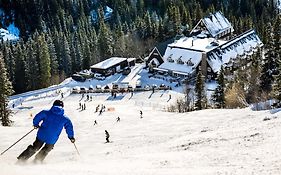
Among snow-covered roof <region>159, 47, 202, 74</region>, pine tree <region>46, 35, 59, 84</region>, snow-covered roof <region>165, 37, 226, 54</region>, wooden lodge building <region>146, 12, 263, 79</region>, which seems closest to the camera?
→ wooden lodge building <region>146, 12, 263, 79</region>

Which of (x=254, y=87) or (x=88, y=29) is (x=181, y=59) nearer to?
(x=254, y=87)

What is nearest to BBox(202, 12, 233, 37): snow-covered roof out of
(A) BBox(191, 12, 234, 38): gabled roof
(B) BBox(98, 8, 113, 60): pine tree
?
(A) BBox(191, 12, 234, 38): gabled roof

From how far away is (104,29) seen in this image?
70938mm

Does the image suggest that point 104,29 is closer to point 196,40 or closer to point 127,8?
point 196,40

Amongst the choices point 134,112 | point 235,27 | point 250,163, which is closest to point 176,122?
point 134,112

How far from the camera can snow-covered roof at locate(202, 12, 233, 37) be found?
2771 inches

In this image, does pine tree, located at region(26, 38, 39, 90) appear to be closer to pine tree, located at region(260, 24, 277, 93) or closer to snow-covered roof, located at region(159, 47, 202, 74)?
snow-covered roof, located at region(159, 47, 202, 74)

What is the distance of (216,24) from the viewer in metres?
71.8

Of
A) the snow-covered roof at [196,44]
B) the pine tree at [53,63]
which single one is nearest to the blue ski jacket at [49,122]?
the snow-covered roof at [196,44]

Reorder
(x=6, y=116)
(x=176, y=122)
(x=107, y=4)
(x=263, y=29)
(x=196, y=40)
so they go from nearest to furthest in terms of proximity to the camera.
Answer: (x=176, y=122)
(x=6, y=116)
(x=196, y=40)
(x=263, y=29)
(x=107, y=4)

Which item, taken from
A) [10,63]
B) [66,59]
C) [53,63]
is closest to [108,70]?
A: [53,63]

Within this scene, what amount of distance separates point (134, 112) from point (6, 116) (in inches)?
410

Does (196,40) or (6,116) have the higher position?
(196,40)

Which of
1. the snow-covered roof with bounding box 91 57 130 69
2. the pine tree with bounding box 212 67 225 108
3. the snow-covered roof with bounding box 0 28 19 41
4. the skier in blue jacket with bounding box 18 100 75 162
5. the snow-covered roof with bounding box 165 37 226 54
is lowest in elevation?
the pine tree with bounding box 212 67 225 108
